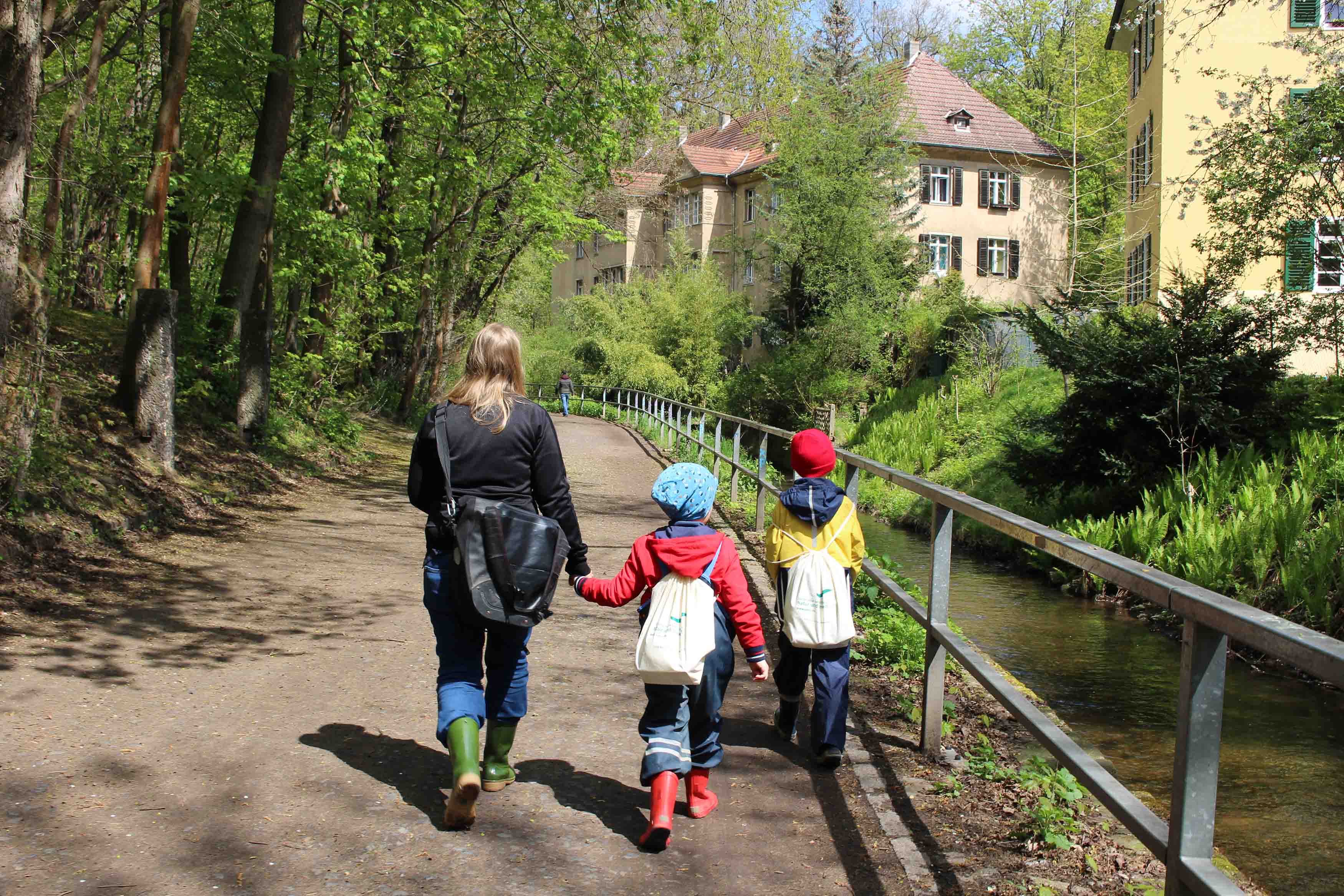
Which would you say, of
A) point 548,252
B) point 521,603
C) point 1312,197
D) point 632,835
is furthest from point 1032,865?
point 548,252

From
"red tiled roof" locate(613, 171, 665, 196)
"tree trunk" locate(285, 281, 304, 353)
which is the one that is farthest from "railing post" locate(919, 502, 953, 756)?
"red tiled roof" locate(613, 171, 665, 196)

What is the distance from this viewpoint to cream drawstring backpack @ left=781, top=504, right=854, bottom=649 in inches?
195

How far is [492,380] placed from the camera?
4.59m

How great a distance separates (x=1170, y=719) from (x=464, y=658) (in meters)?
5.61

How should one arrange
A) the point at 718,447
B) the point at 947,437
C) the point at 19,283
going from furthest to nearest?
the point at 947,437
the point at 718,447
the point at 19,283

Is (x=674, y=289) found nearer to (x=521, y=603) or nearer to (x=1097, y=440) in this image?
(x=1097, y=440)

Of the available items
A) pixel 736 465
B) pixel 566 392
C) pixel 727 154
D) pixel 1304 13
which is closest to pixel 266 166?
pixel 736 465

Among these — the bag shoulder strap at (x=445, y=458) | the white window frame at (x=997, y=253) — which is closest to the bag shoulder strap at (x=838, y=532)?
the bag shoulder strap at (x=445, y=458)

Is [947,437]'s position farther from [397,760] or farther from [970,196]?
[970,196]

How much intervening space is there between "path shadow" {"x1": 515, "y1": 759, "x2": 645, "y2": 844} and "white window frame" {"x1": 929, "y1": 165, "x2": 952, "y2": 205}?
158 feet

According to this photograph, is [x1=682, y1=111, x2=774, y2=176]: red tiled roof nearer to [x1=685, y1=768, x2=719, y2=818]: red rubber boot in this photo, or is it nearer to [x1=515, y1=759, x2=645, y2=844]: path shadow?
[x1=515, y1=759, x2=645, y2=844]: path shadow

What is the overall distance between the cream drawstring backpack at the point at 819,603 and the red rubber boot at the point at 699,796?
0.74 meters

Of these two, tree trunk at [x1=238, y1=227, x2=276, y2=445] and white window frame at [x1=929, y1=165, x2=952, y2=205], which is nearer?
tree trunk at [x1=238, y1=227, x2=276, y2=445]

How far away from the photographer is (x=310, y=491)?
→ 48.2ft
